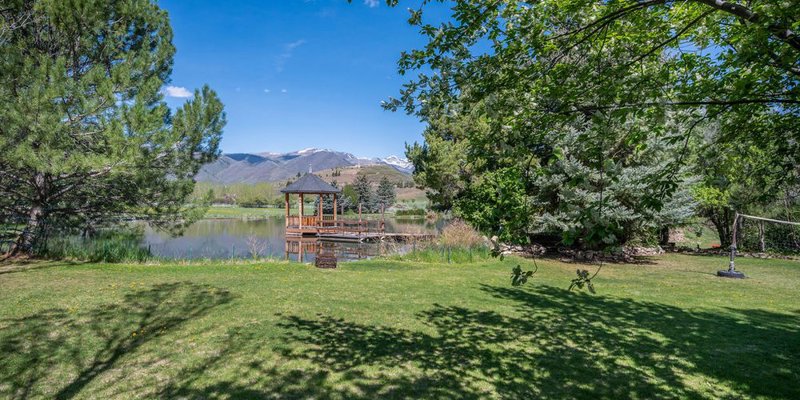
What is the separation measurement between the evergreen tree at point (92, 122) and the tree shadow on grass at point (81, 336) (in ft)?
11.6

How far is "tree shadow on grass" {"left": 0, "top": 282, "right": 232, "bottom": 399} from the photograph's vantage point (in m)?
3.53

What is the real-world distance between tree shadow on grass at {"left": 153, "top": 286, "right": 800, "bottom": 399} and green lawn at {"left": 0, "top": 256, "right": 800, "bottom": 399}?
22mm

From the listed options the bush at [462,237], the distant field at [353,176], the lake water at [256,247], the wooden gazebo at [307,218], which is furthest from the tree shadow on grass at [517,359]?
the distant field at [353,176]

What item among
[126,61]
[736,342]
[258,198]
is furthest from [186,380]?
[258,198]

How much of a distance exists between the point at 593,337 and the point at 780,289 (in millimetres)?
7017

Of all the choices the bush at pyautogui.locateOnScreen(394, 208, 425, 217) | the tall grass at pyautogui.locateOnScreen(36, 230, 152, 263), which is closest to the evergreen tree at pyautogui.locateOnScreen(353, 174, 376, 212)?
the bush at pyautogui.locateOnScreen(394, 208, 425, 217)

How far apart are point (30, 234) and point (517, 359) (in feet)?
38.9

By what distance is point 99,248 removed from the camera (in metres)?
10.5

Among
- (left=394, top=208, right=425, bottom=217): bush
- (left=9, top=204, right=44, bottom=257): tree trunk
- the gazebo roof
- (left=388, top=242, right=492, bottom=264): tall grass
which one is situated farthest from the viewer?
(left=394, top=208, right=425, bottom=217): bush

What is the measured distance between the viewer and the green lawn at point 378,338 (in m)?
3.59

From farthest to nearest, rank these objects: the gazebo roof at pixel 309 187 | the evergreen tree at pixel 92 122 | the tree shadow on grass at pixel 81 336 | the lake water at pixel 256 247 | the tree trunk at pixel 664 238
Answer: the gazebo roof at pixel 309 187 < the tree trunk at pixel 664 238 < the lake water at pixel 256 247 < the evergreen tree at pixel 92 122 < the tree shadow on grass at pixel 81 336

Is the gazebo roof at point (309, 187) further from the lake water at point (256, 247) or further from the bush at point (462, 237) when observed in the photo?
the bush at point (462, 237)

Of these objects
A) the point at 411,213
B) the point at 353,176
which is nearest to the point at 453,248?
the point at 411,213

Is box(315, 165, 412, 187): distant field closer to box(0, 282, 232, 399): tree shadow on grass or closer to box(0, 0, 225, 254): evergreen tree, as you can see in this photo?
box(0, 0, 225, 254): evergreen tree
